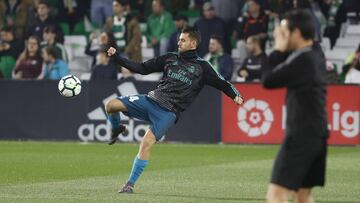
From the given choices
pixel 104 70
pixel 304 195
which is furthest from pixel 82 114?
pixel 304 195

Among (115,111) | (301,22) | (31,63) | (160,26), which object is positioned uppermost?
(301,22)

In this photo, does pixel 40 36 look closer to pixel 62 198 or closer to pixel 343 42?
pixel 343 42

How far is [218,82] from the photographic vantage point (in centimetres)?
1370

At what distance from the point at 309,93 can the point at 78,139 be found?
Result: 1493cm

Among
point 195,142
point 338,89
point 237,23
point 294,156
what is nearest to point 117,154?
point 195,142

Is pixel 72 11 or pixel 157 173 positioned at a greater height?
pixel 72 11

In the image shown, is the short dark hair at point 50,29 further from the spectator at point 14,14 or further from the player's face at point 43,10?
the spectator at point 14,14

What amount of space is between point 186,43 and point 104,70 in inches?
417

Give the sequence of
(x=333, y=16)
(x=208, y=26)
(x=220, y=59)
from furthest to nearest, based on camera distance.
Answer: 1. (x=333, y=16)
2. (x=208, y=26)
3. (x=220, y=59)

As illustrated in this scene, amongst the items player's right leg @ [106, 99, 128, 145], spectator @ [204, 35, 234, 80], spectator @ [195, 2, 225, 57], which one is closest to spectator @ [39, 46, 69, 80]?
spectator @ [195, 2, 225, 57]

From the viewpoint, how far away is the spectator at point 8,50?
25.8 meters

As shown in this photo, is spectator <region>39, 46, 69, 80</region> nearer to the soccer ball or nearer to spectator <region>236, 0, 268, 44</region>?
spectator <region>236, 0, 268, 44</region>

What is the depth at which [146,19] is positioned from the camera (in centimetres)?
2794

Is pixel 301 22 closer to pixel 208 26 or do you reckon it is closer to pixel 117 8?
pixel 208 26
